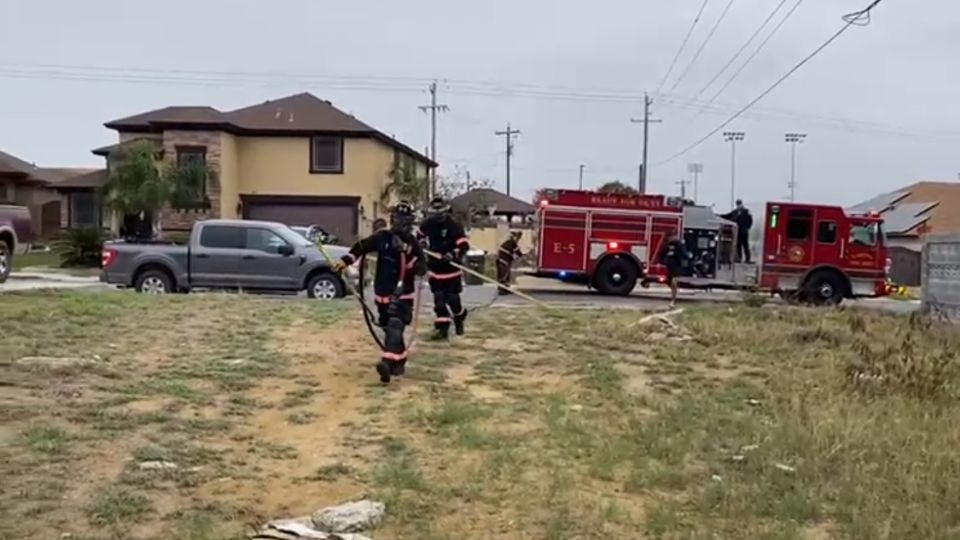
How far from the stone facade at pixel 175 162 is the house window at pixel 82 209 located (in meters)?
7.36

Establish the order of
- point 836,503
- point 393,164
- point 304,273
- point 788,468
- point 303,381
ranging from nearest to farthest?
point 836,503
point 788,468
point 303,381
point 304,273
point 393,164

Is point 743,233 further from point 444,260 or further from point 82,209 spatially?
point 82,209

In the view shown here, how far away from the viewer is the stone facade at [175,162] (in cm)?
3775

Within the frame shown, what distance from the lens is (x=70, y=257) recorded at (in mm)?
35812

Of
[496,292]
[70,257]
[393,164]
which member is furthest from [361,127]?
[496,292]

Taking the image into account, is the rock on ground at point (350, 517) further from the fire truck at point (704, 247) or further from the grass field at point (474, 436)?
the fire truck at point (704, 247)

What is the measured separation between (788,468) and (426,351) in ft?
17.8

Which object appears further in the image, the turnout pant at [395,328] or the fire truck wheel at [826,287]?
the fire truck wheel at [826,287]

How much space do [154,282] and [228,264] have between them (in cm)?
140

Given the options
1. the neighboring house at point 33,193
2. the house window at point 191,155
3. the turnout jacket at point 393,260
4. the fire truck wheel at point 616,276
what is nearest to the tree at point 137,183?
the house window at point 191,155

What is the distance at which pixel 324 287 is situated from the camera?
2031 centimetres

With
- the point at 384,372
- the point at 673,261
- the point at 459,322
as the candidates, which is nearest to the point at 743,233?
the point at 673,261

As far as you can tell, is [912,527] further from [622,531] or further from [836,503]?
[622,531]

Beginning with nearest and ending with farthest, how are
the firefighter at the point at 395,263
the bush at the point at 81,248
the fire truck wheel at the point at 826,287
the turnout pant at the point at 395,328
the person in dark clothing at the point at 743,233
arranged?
A: 1. the turnout pant at the point at 395,328
2. the firefighter at the point at 395,263
3. the fire truck wheel at the point at 826,287
4. the person in dark clothing at the point at 743,233
5. the bush at the point at 81,248
